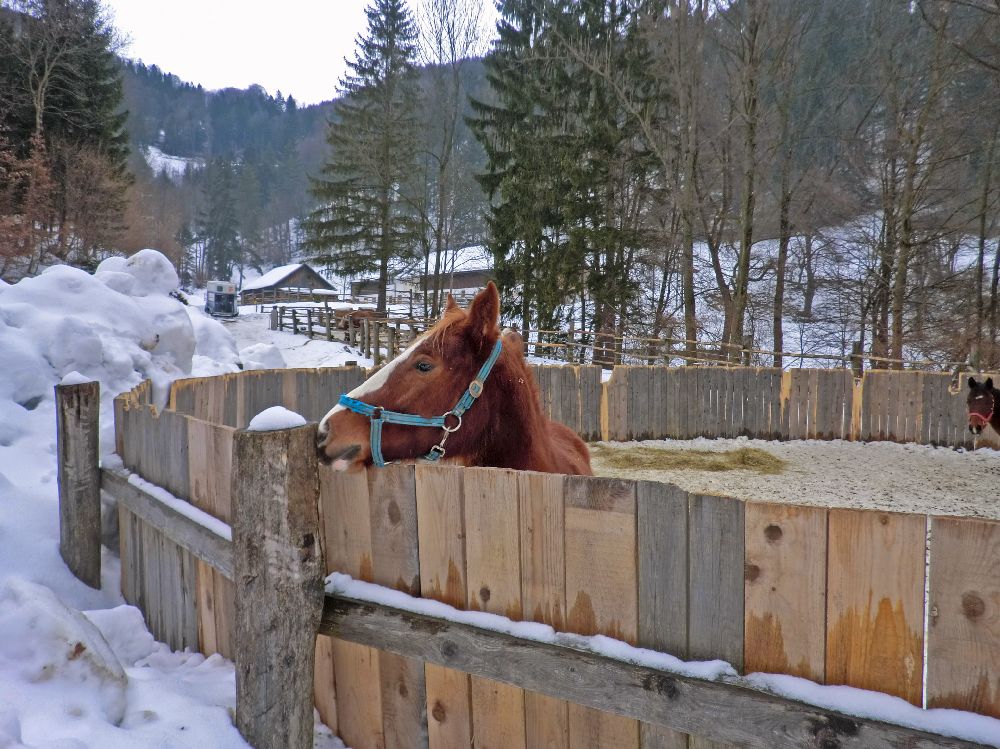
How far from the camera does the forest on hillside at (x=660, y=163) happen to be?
57.5 feet

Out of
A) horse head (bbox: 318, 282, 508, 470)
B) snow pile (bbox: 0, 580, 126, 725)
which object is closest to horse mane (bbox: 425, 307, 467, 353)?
horse head (bbox: 318, 282, 508, 470)

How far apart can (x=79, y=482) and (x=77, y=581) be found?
636mm

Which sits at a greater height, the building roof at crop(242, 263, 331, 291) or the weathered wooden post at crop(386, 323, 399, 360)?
the building roof at crop(242, 263, 331, 291)

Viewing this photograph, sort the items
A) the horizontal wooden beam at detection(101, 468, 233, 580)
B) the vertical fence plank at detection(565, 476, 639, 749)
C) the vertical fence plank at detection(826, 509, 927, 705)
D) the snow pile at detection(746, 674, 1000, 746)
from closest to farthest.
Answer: the snow pile at detection(746, 674, 1000, 746) < the vertical fence plank at detection(826, 509, 927, 705) < the vertical fence plank at detection(565, 476, 639, 749) < the horizontal wooden beam at detection(101, 468, 233, 580)

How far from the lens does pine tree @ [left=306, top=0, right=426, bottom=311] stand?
28375mm

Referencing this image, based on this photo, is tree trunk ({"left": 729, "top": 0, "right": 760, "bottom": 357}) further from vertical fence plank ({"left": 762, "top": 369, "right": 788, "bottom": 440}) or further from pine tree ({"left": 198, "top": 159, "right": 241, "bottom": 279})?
pine tree ({"left": 198, "top": 159, "right": 241, "bottom": 279})

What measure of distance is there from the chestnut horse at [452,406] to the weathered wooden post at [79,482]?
260 centimetres

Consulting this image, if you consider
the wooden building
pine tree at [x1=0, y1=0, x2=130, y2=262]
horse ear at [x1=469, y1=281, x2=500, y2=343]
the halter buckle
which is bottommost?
the halter buckle

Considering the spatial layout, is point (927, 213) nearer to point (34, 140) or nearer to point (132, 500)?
point (132, 500)

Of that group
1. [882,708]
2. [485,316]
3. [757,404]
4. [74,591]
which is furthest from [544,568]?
[757,404]

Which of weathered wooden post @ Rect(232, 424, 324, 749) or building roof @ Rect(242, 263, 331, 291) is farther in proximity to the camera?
building roof @ Rect(242, 263, 331, 291)

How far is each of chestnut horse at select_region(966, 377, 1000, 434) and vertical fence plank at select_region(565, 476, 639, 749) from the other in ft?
30.6

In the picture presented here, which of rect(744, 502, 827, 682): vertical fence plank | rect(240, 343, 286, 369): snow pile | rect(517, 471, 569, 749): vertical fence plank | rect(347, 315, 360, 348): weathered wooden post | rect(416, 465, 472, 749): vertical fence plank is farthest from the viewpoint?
rect(347, 315, 360, 348): weathered wooden post

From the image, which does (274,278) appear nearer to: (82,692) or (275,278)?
(275,278)
